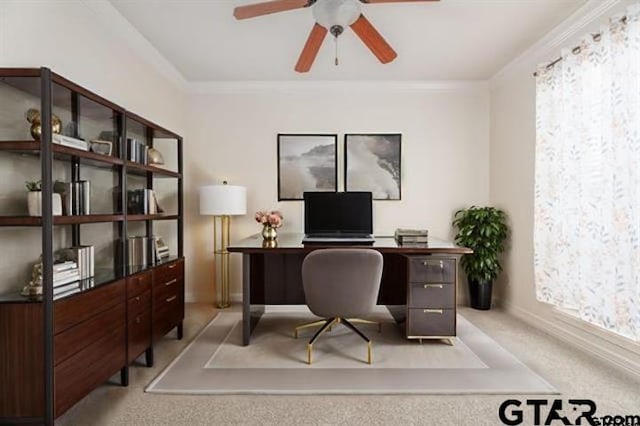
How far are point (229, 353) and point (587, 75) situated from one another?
3.41 metres

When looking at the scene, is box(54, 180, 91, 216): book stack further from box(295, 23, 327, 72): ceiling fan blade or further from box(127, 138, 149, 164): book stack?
box(295, 23, 327, 72): ceiling fan blade

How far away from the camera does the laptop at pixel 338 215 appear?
331 cm

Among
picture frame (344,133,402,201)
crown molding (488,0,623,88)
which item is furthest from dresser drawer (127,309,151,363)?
crown molding (488,0,623,88)

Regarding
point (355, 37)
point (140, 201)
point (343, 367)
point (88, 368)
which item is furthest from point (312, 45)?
point (88, 368)

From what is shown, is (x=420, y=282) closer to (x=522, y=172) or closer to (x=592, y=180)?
(x=592, y=180)

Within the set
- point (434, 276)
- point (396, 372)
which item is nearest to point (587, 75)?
point (434, 276)

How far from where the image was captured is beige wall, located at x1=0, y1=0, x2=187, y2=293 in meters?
1.76

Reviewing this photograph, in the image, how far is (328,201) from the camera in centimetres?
336

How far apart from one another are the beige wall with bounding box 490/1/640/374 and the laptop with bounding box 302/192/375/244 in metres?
1.55

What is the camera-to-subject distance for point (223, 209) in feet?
11.7

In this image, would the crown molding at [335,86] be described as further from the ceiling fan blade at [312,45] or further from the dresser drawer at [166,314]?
the dresser drawer at [166,314]

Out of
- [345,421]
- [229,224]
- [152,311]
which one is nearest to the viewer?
[345,421]

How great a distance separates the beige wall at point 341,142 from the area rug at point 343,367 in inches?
55.0

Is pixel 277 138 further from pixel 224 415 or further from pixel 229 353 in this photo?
pixel 224 415
